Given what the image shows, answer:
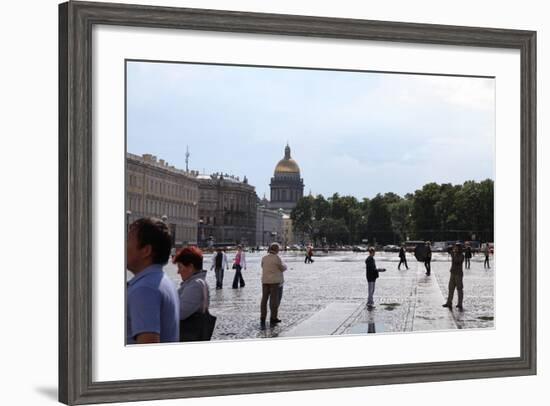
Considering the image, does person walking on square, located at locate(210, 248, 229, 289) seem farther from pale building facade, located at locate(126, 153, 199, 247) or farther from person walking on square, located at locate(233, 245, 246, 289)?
pale building facade, located at locate(126, 153, 199, 247)

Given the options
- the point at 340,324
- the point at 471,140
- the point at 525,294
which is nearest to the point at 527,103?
the point at 471,140

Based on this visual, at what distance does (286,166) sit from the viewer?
40.0ft

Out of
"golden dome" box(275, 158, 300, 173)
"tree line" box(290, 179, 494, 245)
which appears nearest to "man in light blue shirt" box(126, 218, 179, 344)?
"golden dome" box(275, 158, 300, 173)

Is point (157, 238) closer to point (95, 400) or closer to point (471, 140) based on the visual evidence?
point (95, 400)

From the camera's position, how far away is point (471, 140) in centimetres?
1311

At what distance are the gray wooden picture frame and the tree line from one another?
151 cm

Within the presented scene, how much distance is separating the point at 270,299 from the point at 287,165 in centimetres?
149

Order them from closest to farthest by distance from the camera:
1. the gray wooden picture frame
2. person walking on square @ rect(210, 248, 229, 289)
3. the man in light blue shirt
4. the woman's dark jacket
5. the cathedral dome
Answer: the gray wooden picture frame → the man in light blue shirt → person walking on square @ rect(210, 248, 229, 289) → the cathedral dome → the woman's dark jacket

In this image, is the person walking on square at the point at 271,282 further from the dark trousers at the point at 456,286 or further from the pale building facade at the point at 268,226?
the dark trousers at the point at 456,286

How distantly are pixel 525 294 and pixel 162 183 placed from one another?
15.4 ft

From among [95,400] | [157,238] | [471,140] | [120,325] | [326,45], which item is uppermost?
[326,45]

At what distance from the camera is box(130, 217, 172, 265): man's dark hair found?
1140 centimetres

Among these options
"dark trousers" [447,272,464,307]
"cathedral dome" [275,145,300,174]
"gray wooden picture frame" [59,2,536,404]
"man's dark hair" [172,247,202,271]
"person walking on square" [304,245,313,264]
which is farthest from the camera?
"dark trousers" [447,272,464,307]

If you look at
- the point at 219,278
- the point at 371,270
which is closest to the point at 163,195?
the point at 219,278
